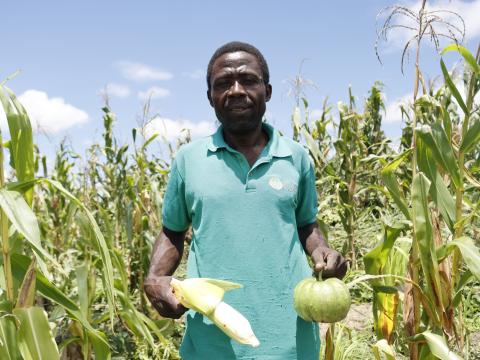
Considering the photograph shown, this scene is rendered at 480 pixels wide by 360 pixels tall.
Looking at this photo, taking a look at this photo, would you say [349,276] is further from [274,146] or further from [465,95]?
[274,146]

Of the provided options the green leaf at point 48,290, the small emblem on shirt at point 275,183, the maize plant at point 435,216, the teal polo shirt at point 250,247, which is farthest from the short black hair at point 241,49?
the green leaf at point 48,290

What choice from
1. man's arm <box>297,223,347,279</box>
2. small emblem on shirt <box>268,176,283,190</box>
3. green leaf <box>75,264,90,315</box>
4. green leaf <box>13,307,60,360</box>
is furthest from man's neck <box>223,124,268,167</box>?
green leaf <box>75,264,90,315</box>

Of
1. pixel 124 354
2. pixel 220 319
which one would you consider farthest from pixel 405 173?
pixel 220 319

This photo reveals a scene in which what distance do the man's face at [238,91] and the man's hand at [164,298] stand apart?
523 mm

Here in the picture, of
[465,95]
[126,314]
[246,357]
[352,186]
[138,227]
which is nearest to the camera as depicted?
[246,357]

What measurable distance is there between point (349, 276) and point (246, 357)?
117 inches

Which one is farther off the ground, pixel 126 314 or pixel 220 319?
pixel 220 319

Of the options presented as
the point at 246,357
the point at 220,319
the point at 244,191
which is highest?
the point at 244,191

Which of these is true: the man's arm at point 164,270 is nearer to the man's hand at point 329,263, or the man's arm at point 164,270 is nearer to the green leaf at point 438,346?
the man's hand at point 329,263

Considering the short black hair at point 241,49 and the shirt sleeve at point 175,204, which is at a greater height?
the short black hair at point 241,49

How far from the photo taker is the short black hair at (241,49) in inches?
64.8

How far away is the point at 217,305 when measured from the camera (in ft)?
4.04

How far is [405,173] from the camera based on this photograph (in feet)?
16.3

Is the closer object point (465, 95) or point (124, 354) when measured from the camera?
point (465, 95)
